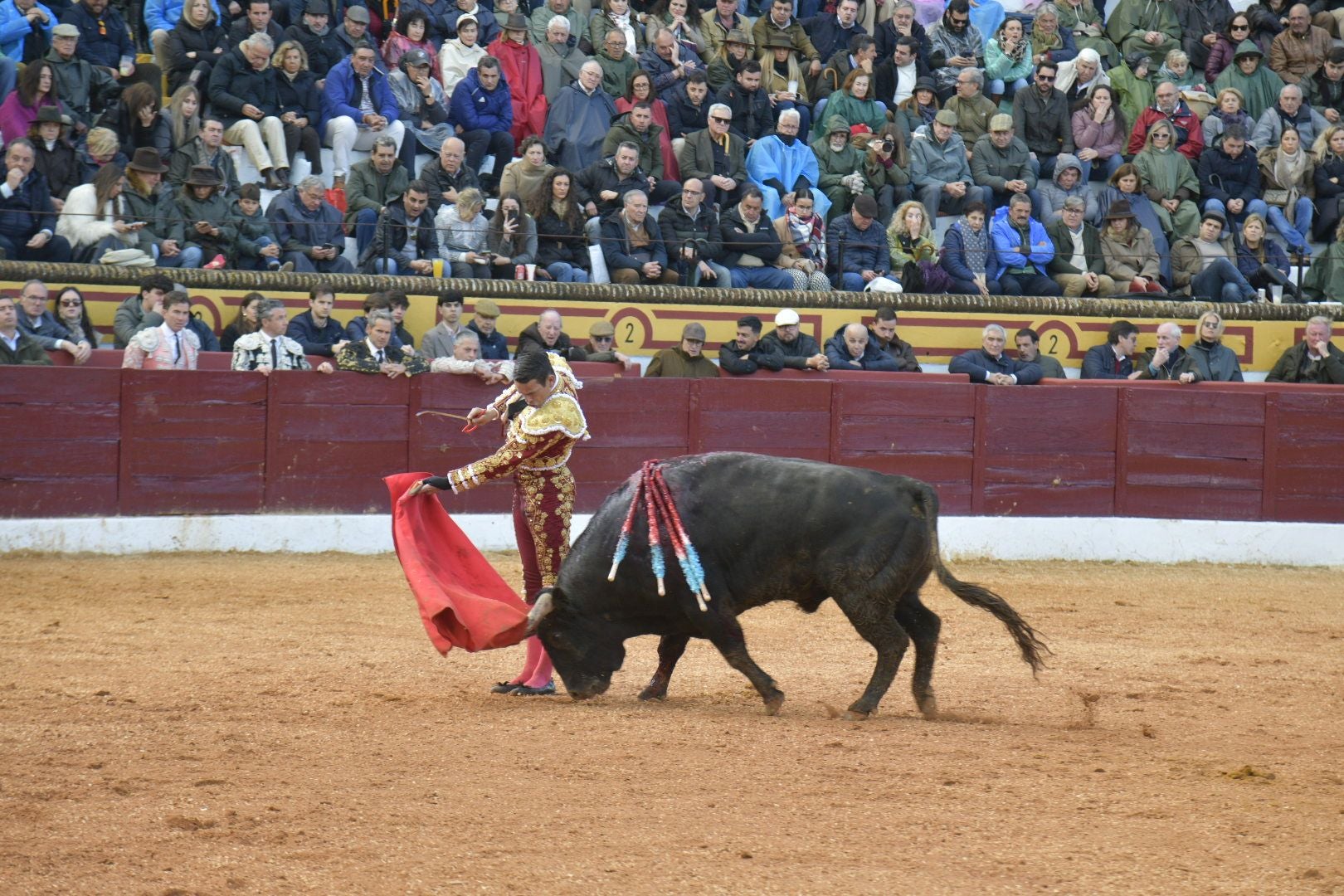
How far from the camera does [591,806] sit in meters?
4.35

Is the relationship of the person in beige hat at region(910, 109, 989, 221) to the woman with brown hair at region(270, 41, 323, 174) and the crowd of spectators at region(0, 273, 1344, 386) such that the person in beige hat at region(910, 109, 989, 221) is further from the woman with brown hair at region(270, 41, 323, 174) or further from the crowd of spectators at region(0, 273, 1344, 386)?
the woman with brown hair at region(270, 41, 323, 174)

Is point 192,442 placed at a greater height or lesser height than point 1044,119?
lesser

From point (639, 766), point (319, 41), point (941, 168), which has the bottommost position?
point (639, 766)

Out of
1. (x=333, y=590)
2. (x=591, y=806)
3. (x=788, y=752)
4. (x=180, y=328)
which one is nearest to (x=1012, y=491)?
(x=333, y=590)

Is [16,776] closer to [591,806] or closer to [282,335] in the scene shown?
[591,806]

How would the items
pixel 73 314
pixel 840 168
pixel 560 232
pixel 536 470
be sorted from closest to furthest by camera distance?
pixel 536 470 → pixel 73 314 → pixel 560 232 → pixel 840 168

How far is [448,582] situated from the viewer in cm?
613

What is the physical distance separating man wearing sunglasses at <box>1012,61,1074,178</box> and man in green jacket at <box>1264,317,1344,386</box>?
2.64 meters

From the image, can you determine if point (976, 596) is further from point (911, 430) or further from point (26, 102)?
point (26, 102)

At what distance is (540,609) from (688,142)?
22.6ft

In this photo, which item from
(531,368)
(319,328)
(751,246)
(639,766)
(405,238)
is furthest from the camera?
(751,246)

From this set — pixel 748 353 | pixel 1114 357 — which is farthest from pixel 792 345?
pixel 1114 357

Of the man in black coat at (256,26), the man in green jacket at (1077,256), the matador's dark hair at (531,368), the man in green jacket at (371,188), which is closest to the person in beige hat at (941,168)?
the man in green jacket at (1077,256)

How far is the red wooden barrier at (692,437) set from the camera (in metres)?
9.62
